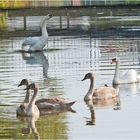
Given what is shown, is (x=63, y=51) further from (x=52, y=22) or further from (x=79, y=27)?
(x=52, y=22)

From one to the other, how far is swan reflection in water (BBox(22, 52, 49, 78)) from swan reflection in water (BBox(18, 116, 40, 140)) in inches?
318

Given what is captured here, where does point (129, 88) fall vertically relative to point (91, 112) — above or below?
above

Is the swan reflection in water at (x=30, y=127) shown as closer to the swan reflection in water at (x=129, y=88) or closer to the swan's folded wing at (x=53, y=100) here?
the swan's folded wing at (x=53, y=100)

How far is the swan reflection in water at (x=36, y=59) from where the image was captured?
28911 mm

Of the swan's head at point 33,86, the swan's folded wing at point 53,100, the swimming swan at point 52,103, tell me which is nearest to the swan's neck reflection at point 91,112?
the swimming swan at point 52,103

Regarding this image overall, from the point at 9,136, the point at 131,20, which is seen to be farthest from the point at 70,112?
the point at 131,20

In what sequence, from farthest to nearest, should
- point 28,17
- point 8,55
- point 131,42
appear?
1. point 28,17
2. point 131,42
3. point 8,55

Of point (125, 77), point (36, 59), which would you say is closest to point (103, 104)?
point (125, 77)

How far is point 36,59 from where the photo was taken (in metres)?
31.4

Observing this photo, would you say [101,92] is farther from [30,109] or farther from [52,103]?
[30,109]

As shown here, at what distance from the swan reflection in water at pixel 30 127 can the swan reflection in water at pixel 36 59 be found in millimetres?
8088

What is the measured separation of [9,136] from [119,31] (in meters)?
25.2

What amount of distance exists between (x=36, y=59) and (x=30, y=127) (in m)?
13.6

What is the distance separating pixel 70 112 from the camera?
19453 mm
